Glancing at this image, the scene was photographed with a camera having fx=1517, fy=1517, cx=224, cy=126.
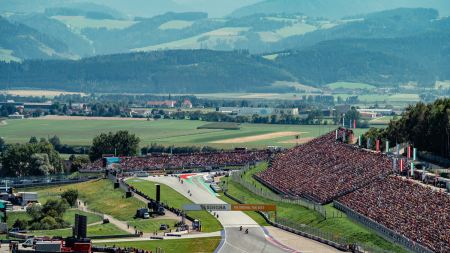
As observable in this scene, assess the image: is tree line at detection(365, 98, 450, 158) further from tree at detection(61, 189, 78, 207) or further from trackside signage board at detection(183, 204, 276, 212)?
tree at detection(61, 189, 78, 207)

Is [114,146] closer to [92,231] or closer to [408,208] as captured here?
[92,231]

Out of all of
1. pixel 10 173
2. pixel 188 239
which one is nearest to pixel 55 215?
pixel 188 239

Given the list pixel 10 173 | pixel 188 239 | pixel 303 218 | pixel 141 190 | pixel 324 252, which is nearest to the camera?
pixel 324 252

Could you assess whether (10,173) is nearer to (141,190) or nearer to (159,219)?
(141,190)

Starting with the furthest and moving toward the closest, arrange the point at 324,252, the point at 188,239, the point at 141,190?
the point at 141,190
the point at 188,239
the point at 324,252

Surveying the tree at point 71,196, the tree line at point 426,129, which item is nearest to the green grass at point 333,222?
the tree at point 71,196

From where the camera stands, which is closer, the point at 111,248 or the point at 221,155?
the point at 111,248
